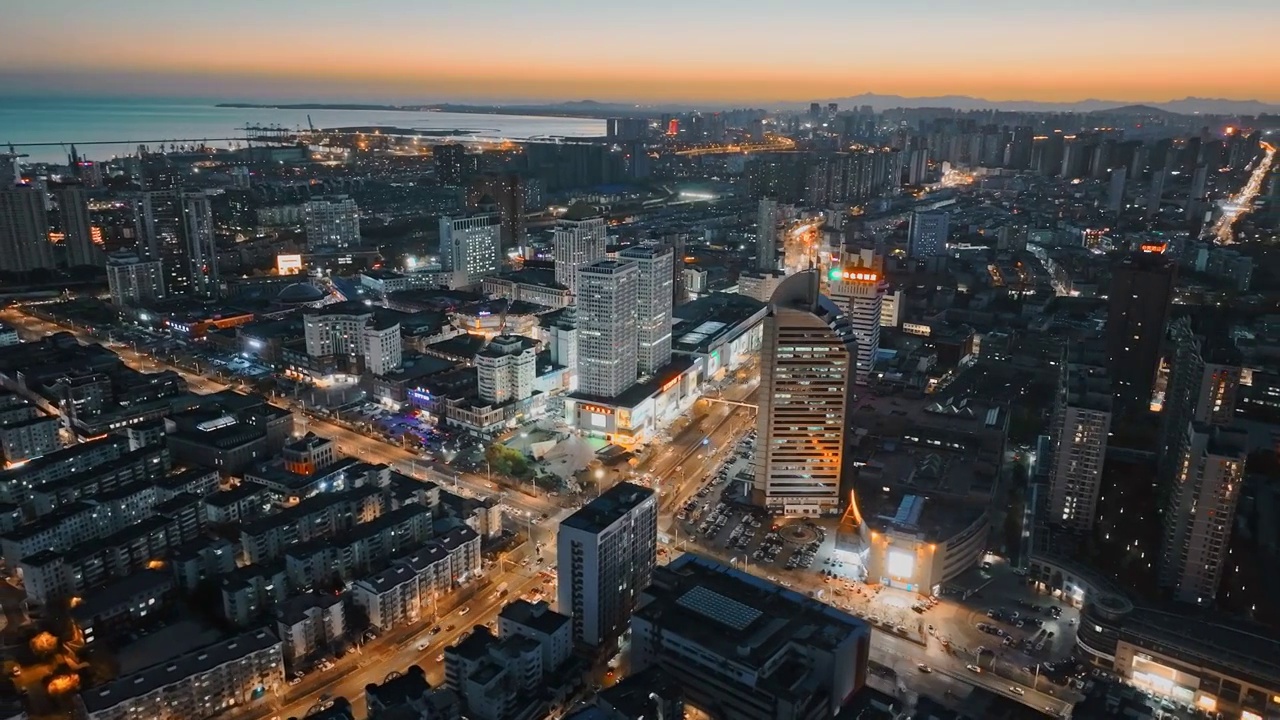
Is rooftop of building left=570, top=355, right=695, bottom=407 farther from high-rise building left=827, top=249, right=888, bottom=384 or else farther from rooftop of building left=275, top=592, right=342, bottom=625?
rooftop of building left=275, top=592, right=342, bottom=625

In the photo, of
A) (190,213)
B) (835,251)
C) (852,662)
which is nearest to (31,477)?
(852,662)

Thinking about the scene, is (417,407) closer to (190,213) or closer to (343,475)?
(343,475)

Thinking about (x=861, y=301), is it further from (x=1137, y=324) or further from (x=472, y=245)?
(x=472, y=245)

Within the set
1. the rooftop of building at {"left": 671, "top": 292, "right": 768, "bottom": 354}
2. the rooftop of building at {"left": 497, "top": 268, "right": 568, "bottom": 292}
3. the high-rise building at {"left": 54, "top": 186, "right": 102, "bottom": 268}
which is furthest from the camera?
the high-rise building at {"left": 54, "top": 186, "right": 102, "bottom": 268}

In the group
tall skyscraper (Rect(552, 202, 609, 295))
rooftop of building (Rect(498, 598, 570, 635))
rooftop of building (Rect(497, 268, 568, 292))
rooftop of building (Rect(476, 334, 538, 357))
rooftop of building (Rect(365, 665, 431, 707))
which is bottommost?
rooftop of building (Rect(365, 665, 431, 707))

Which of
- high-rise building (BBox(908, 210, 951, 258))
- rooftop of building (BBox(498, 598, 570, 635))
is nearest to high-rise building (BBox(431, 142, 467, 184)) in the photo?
high-rise building (BBox(908, 210, 951, 258))

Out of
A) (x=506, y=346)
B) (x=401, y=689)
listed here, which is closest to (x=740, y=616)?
(x=401, y=689)
